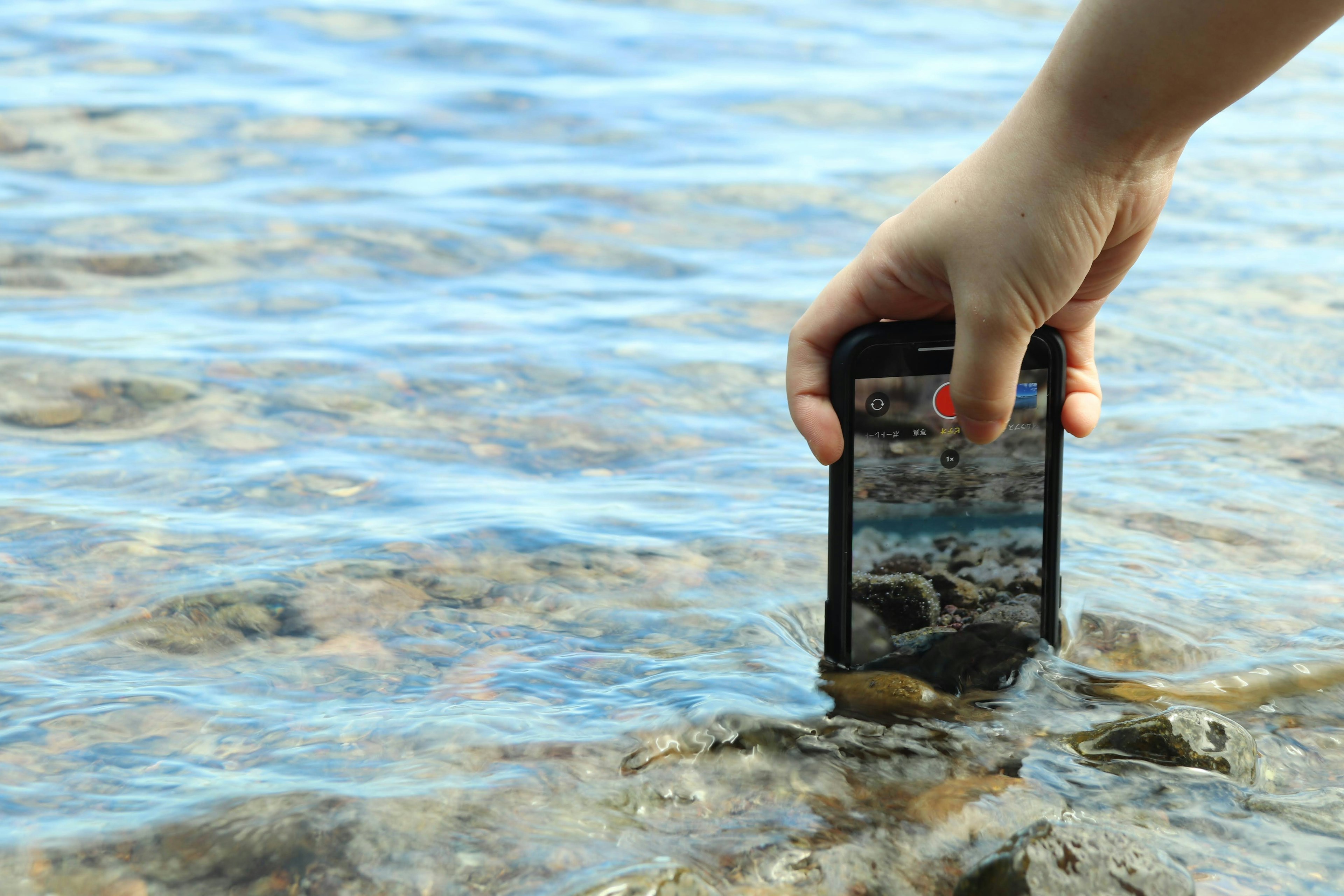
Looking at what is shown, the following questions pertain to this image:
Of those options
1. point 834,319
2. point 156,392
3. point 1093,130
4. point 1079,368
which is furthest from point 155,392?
point 1093,130

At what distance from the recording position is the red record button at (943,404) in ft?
7.59

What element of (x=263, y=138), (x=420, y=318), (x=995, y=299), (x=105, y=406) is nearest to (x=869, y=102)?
(x=263, y=138)

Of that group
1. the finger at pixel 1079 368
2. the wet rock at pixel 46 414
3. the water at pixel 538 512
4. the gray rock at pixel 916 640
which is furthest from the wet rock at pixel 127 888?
the wet rock at pixel 46 414

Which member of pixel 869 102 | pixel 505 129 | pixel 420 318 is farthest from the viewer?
pixel 869 102

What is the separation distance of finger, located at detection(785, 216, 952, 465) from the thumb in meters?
0.19

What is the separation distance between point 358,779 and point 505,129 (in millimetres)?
6387

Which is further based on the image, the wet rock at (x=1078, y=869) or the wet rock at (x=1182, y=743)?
the wet rock at (x=1182, y=743)

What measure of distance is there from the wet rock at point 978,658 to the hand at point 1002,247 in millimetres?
493

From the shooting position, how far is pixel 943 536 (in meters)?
2.38

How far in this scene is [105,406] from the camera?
385cm

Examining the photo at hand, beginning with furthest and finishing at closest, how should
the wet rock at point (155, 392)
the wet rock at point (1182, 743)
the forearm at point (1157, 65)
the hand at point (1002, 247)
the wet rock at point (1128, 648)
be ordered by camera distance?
the wet rock at point (155, 392) → the wet rock at point (1128, 648) → the wet rock at point (1182, 743) → the hand at point (1002, 247) → the forearm at point (1157, 65)

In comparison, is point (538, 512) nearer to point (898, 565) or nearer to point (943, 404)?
point (898, 565)

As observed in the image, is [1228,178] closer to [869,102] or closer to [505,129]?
[869,102]

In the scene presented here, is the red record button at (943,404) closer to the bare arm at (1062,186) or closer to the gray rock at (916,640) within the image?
the bare arm at (1062,186)
